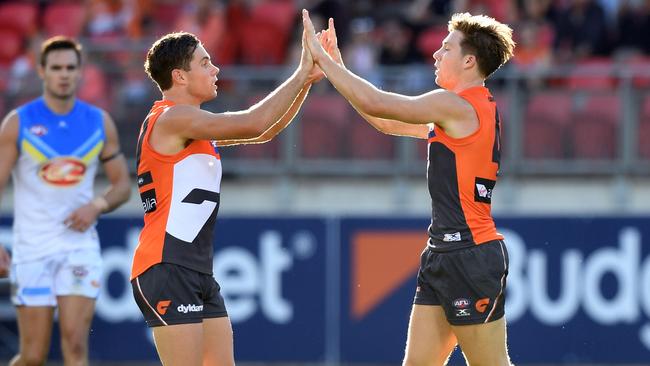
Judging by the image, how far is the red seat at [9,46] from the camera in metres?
15.3

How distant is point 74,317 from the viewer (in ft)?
29.7

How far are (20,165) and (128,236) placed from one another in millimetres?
2890

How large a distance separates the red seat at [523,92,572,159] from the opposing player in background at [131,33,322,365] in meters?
5.76

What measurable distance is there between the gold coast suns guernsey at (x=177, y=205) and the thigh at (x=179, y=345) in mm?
346

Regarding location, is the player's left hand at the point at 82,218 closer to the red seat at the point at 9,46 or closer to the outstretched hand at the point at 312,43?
the outstretched hand at the point at 312,43

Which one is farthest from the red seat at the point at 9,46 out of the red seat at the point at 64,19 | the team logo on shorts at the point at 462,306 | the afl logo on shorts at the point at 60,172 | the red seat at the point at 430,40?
the team logo on shorts at the point at 462,306

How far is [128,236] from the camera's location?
12.1 metres

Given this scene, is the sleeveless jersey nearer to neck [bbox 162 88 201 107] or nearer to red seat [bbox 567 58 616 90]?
neck [bbox 162 88 201 107]

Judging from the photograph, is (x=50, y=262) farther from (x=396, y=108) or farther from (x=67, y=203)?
(x=396, y=108)

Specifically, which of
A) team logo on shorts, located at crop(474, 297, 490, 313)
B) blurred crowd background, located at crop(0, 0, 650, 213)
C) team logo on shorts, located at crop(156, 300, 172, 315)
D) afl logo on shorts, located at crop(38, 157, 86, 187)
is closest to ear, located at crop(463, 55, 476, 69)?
team logo on shorts, located at crop(474, 297, 490, 313)

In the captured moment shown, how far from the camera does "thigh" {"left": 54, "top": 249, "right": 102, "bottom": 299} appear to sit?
9.12 metres

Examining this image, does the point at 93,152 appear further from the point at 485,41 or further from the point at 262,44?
the point at 262,44

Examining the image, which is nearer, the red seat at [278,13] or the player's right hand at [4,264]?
the player's right hand at [4,264]

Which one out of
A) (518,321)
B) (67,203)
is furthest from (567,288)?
(67,203)
